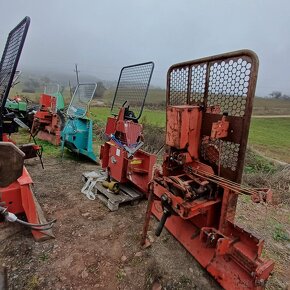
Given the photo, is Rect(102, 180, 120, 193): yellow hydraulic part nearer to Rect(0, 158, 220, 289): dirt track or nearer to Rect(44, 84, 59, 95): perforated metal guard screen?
Rect(0, 158, 220, 289): dirt track

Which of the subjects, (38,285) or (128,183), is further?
(128,183)

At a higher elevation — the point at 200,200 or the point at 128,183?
the point at 200,200

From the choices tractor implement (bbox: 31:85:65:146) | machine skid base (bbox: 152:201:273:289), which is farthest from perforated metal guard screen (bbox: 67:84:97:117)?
machine skid base (bbox: 152:201:273:289)

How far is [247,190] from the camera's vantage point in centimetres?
187

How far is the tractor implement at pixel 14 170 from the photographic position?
1.54m

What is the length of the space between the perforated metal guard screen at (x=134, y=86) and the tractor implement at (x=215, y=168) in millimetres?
1165

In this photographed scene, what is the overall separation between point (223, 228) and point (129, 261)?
96 centimetres

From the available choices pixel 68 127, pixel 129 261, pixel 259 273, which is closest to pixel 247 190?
pixel 259 273

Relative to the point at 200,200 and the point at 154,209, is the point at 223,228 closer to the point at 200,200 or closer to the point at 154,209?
the point at 200,200

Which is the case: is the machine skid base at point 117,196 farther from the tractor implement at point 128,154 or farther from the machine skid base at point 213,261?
the machine skid base at point 213,261

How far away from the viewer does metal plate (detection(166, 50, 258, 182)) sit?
2035 millimetres

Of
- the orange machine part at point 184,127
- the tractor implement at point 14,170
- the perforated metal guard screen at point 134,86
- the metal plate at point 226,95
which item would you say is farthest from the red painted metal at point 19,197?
the perforated metal guard screen at point 134,86

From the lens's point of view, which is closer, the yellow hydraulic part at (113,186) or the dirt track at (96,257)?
the dirt track at (96,257)

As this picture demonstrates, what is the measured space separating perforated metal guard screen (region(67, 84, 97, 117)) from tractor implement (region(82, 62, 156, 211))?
4.67 ft
